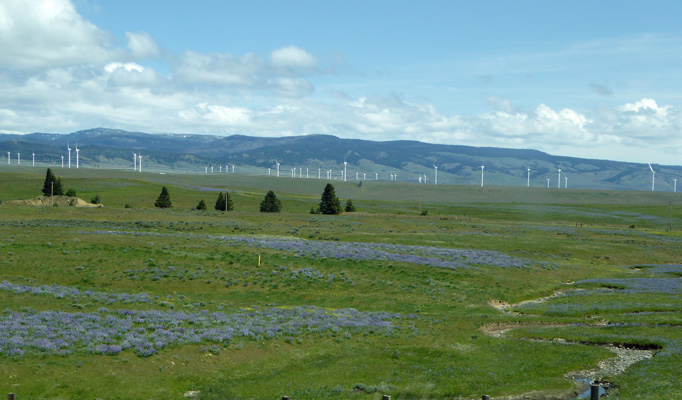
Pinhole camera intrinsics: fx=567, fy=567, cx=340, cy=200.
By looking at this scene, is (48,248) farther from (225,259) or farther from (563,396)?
(563,396)

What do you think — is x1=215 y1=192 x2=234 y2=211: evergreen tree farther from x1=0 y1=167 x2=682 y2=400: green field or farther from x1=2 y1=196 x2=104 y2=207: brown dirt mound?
x1=0 y1=167 x2=682 y2=400: green field

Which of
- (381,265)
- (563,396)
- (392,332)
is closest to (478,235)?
(381,265)

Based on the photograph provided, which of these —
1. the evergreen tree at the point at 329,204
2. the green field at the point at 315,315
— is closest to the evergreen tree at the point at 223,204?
the evergreen tree at the point at 329,204

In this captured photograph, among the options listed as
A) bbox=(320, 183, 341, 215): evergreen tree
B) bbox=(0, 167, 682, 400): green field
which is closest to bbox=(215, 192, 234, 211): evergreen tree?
bbox=(320, 183, 341, 215): evergreen tree

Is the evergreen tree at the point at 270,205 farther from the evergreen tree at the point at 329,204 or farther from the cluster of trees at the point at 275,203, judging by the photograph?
the evergreen tree at the point at 329,204

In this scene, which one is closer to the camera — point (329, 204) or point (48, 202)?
point (48, 202)

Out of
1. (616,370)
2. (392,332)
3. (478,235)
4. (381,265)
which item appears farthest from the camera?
(478,235)

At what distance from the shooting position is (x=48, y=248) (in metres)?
56.8

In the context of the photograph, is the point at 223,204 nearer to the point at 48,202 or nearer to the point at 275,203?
the point at 275,203

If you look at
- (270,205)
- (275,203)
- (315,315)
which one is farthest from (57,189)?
(315,315)

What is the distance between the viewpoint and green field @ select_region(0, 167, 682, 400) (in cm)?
2536

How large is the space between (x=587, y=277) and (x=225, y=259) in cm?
4128

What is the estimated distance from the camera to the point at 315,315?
38500mm

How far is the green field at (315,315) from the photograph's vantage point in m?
25.4
